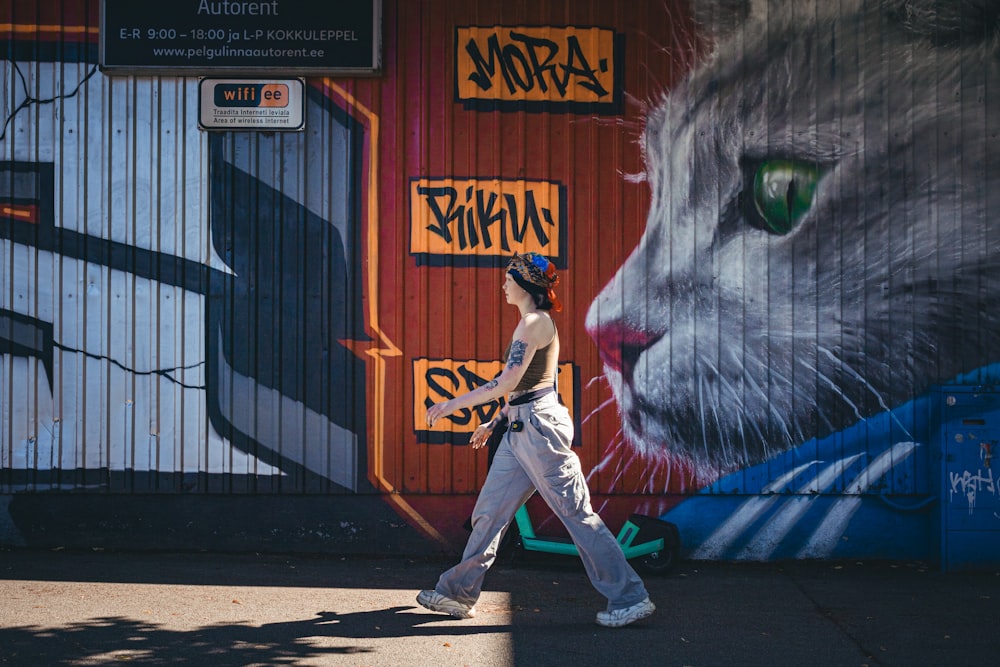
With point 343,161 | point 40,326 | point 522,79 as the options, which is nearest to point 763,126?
point 522,79

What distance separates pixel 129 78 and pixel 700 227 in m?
4.52

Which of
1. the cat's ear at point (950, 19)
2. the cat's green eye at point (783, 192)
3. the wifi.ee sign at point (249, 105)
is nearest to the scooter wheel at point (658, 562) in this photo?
the cat's green eye at point (783, 192)

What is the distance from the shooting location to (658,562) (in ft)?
22.7

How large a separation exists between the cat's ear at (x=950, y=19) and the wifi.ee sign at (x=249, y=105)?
15.2 ft

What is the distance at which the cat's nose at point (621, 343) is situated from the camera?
7.43 meters

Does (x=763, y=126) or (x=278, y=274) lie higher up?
(x=763, y=126)

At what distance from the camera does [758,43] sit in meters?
7.45

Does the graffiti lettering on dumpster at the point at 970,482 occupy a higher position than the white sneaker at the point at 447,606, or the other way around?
the graffiti lettering on dumpster at the point at 970,482

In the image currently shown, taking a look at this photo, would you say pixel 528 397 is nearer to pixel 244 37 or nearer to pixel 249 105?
pixel 249 105

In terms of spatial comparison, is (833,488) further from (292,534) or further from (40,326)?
(40,326)

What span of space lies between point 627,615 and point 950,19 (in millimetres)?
5201

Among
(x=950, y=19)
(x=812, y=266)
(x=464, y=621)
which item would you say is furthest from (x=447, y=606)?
(x=950, y=19)

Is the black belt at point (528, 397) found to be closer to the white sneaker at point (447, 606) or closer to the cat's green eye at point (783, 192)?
the white sneaker at point (447, 606)

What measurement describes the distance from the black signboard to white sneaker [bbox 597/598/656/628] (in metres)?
4.32
